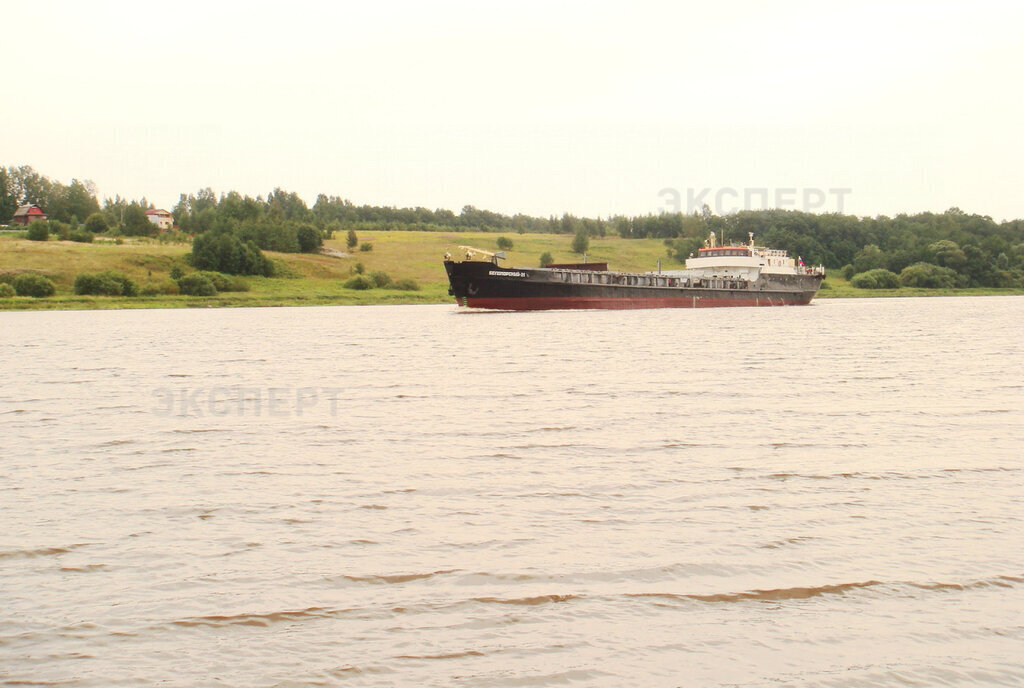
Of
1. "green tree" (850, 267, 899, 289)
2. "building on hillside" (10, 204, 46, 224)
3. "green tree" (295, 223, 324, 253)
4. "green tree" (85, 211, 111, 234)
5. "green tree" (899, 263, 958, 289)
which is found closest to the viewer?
"green tree" (850, 267, 899, 289)

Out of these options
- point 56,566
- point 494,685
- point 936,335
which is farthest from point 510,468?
point 936,335

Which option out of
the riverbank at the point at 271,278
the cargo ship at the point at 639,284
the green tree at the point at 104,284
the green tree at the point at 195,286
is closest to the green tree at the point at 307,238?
the riverbank at the point at 271,278

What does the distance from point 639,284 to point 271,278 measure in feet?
205

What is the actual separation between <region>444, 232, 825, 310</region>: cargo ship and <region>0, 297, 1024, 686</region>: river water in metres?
52.6

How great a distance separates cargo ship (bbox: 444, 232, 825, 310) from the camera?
3017 inches

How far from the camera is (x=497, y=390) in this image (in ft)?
79.7

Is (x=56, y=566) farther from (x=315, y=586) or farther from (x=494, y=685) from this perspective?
(x=494, y=685)

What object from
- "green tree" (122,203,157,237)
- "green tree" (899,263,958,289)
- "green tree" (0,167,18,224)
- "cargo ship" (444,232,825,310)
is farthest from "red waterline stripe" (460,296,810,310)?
"green tree" (0,167,18,224)

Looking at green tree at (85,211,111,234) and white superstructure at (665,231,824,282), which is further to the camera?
green tree at (85,211,111,234)

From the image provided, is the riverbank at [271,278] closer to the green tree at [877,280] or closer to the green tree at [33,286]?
the green tree at [33,286]

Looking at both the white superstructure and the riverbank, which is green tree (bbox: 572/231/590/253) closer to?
the riverbank

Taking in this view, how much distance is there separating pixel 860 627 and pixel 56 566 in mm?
7491

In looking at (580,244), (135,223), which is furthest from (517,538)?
(580,244)

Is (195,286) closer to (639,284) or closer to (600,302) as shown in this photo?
(600,302)
